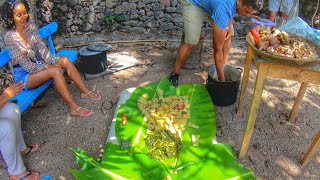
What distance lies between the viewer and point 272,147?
10.1 ft

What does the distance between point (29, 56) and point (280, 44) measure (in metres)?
2.91

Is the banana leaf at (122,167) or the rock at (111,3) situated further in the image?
the rock at (111,3)

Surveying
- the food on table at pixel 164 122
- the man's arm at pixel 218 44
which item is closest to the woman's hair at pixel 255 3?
the man's arm at pixel 218 44

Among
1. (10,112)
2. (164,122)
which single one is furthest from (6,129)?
(164,122)

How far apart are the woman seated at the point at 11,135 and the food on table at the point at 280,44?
7.87ft

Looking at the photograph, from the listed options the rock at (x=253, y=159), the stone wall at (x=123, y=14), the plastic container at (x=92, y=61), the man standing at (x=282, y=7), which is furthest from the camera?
the stone wall at (x=123, y=14)

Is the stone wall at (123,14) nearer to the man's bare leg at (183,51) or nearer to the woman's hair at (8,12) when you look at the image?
the man's bare leg at (183,51)

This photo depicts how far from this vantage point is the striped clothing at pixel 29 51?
317 cm

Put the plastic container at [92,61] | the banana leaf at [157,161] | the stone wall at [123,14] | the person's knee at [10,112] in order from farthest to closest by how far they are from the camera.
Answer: the stone wall at [123,14] → the plastic container at [92,61] → the person's knee at [10,112] → the banana leaf at [157,161]

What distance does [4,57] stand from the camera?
9.93ft

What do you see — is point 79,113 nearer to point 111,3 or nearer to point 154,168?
point 154,168

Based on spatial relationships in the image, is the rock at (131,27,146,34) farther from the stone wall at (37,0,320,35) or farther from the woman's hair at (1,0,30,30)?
the woman's hair at (1,0,30,30)

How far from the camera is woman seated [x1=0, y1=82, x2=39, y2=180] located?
98.5 inches

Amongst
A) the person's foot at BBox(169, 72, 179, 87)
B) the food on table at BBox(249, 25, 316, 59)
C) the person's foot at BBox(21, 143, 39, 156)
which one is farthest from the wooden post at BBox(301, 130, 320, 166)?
the person's foot at BBox(21, 143, 39, 156)
